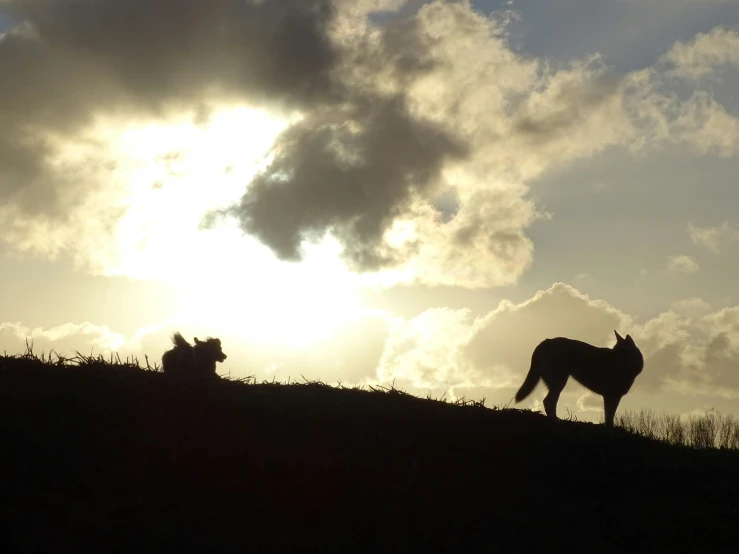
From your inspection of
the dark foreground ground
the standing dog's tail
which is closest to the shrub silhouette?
the dark foreground ground

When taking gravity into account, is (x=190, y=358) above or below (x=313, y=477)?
above

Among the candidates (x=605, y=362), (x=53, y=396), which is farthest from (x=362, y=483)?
(x=605, y=362)

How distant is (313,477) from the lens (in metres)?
10.1

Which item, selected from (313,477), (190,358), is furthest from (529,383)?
(313,477)

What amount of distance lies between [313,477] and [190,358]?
627cm

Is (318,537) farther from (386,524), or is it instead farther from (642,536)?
(642,536)

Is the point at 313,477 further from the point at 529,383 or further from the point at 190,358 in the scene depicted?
the point at 529,383

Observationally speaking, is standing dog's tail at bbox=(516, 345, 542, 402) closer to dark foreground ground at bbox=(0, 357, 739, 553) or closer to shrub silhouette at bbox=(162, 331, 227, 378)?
dark foreground ground at bbox=(0, 357, 739, 553)

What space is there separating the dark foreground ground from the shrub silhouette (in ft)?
9.04

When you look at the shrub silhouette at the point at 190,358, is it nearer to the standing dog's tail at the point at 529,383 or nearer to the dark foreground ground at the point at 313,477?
the dark foreground ground at the point at 313,477

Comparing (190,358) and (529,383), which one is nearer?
(190,358)

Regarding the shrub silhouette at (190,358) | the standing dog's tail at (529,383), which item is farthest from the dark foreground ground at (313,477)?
the standing dog's tail at (529,383)

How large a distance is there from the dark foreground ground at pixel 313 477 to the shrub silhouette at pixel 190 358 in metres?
2.75

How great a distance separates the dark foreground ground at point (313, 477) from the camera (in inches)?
344
